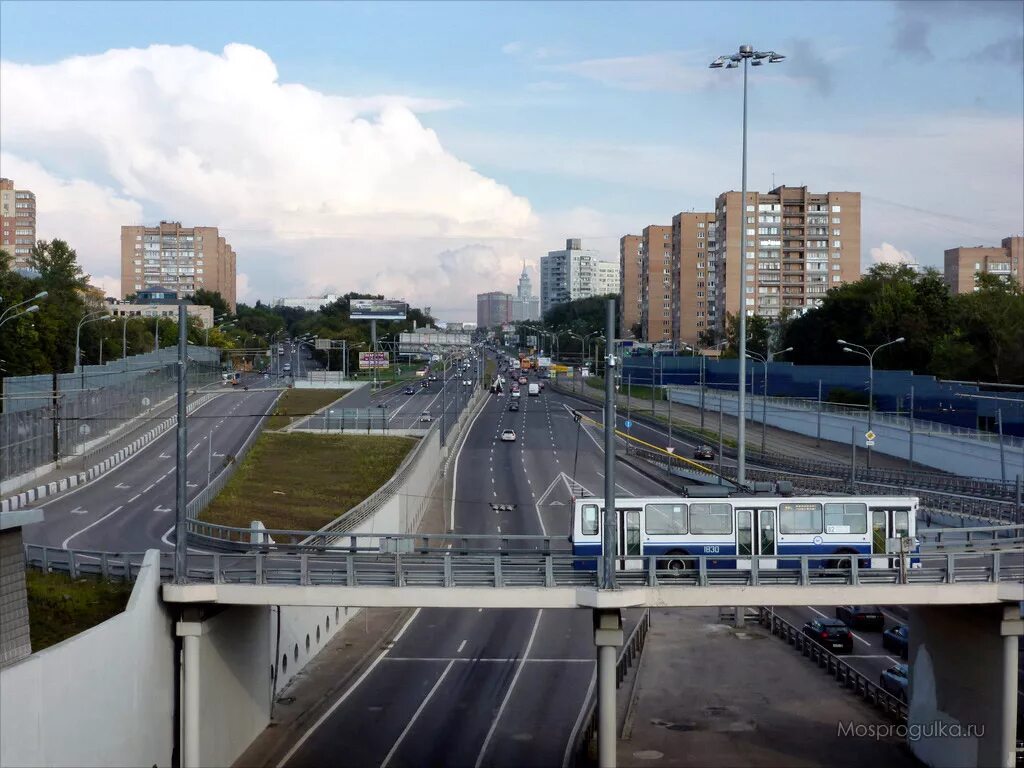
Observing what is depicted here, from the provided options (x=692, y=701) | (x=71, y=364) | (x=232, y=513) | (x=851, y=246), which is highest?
(x=851, y=246)

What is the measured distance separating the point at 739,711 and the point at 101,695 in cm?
1722

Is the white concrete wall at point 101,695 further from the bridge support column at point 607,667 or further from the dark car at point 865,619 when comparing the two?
the dark car at point 865,619

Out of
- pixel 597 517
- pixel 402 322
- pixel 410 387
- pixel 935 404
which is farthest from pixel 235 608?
pixel 402 322

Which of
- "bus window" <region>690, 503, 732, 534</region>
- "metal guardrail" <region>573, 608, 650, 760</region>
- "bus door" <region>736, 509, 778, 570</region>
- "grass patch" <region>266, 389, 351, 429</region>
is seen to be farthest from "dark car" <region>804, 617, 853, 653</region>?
"grass patch" <region>266, 389, 351, 429</region>

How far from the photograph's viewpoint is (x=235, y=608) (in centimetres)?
2431

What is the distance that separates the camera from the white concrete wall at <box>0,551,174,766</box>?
16422 mm

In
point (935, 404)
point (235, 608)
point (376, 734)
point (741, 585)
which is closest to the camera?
point (741, 585)

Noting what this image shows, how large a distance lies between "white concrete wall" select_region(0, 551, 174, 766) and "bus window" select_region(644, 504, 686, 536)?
12.1m

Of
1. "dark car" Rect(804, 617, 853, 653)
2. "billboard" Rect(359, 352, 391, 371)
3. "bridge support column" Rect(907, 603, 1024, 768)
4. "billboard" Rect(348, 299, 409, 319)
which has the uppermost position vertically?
"billboard" Rect(348, 299, 409, 319)

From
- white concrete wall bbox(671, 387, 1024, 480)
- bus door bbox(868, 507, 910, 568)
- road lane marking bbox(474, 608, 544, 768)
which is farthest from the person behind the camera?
white concrete wall bbox(671, 387, 1024, 480)

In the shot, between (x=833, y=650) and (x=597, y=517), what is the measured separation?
11771 mm

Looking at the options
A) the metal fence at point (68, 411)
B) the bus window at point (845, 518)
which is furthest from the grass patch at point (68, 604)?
the metal fence at point (68, 411)

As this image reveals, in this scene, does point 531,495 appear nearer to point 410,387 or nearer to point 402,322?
point 410,387

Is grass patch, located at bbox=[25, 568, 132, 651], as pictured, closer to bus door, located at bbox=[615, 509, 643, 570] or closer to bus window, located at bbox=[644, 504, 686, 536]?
bus door, located at bbox=[615, 509, 643, 570]
